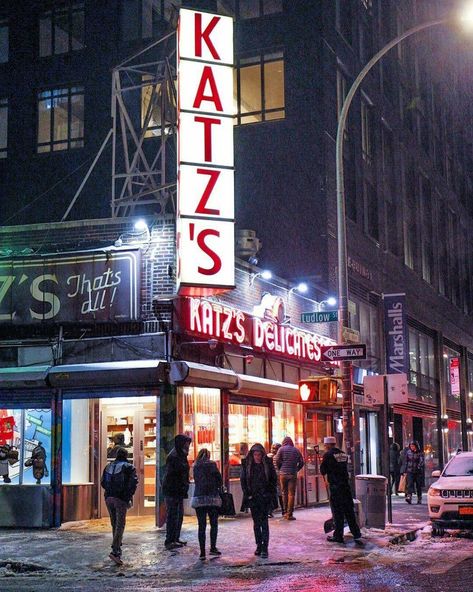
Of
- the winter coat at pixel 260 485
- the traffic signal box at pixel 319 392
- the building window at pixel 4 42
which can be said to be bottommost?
the winter coat at pixel 260 485

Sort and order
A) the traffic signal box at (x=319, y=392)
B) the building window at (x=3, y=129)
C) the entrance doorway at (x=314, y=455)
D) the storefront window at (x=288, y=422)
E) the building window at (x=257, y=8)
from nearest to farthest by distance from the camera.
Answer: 1. the traffic signal box at (x=319, y=392)
2. the storefront window at (x=288, y=422)
3. the entrance doorway at (x=314, y=455)
4. the building window at (x=257, y=8)
5. the building window at (x=3, y=129)

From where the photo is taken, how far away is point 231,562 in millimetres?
13875

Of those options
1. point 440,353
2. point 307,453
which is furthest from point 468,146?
point 307,453

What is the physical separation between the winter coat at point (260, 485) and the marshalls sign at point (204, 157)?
4774mm

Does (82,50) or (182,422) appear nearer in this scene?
→ (182,422)

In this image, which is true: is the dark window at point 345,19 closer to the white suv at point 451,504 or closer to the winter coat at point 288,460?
the winter coat at point 288,460

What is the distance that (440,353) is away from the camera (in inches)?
1698

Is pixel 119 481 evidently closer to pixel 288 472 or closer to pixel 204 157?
pixel 288 472

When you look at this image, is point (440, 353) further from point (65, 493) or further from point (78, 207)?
point (65, 493)

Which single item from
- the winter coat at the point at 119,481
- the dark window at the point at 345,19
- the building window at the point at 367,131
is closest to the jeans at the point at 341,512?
the winter coat at the point at 119,481

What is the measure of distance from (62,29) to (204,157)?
17.5 meters

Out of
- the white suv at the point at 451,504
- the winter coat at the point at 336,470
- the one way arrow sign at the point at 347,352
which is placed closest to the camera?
the winter coat at the point at 336,470

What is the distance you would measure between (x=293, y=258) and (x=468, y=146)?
32.6m

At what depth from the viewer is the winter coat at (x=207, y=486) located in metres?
14.3
